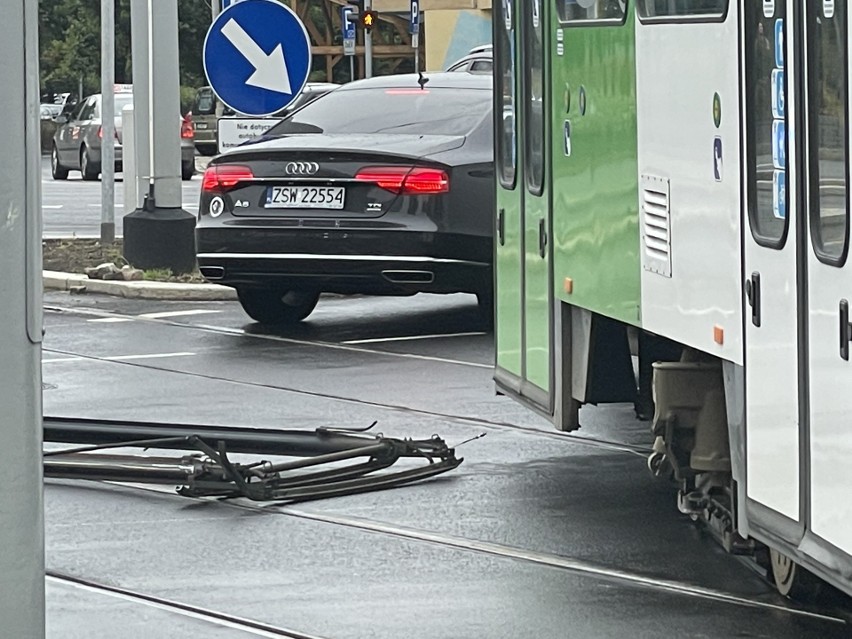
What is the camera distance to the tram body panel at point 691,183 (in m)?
5.69

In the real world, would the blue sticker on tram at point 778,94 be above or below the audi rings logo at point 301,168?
below

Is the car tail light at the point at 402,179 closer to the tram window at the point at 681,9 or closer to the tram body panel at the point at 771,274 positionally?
the tram window at the point at 681,9

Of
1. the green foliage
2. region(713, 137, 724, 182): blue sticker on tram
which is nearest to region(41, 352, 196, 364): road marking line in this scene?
region(713, 137, 724, 182): blue sticker on tram

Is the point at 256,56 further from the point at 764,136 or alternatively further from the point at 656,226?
the point at 764,136

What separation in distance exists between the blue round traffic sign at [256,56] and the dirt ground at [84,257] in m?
1.65

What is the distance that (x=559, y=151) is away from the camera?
761 centimetres

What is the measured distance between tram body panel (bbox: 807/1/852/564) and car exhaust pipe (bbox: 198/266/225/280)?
7.93 meters

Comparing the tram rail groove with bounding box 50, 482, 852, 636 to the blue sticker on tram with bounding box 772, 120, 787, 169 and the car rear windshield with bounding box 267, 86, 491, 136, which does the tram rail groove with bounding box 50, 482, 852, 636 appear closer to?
the blue sticker on tram with bounding box 772, 120, 787, 169

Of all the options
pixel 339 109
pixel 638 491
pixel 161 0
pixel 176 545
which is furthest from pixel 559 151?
pixel 161 0

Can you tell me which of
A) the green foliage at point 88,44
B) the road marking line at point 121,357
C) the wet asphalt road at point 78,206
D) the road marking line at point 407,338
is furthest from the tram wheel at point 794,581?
the green foliage at point 88,44

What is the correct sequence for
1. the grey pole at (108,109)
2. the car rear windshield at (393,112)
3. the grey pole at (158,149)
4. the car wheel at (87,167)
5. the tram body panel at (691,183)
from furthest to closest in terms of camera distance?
the car wheel at (87,167), the grey pole at (108,109), the grey pole at (158,149), the car rear windshield at (393,112), the tram body panel at (691,183)

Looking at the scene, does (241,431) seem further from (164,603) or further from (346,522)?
(164,603)

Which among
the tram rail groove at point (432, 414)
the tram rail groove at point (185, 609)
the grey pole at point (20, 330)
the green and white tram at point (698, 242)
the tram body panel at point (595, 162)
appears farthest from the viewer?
the tram rail groove at point (432, 414)

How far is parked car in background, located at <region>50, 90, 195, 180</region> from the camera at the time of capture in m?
37.2
